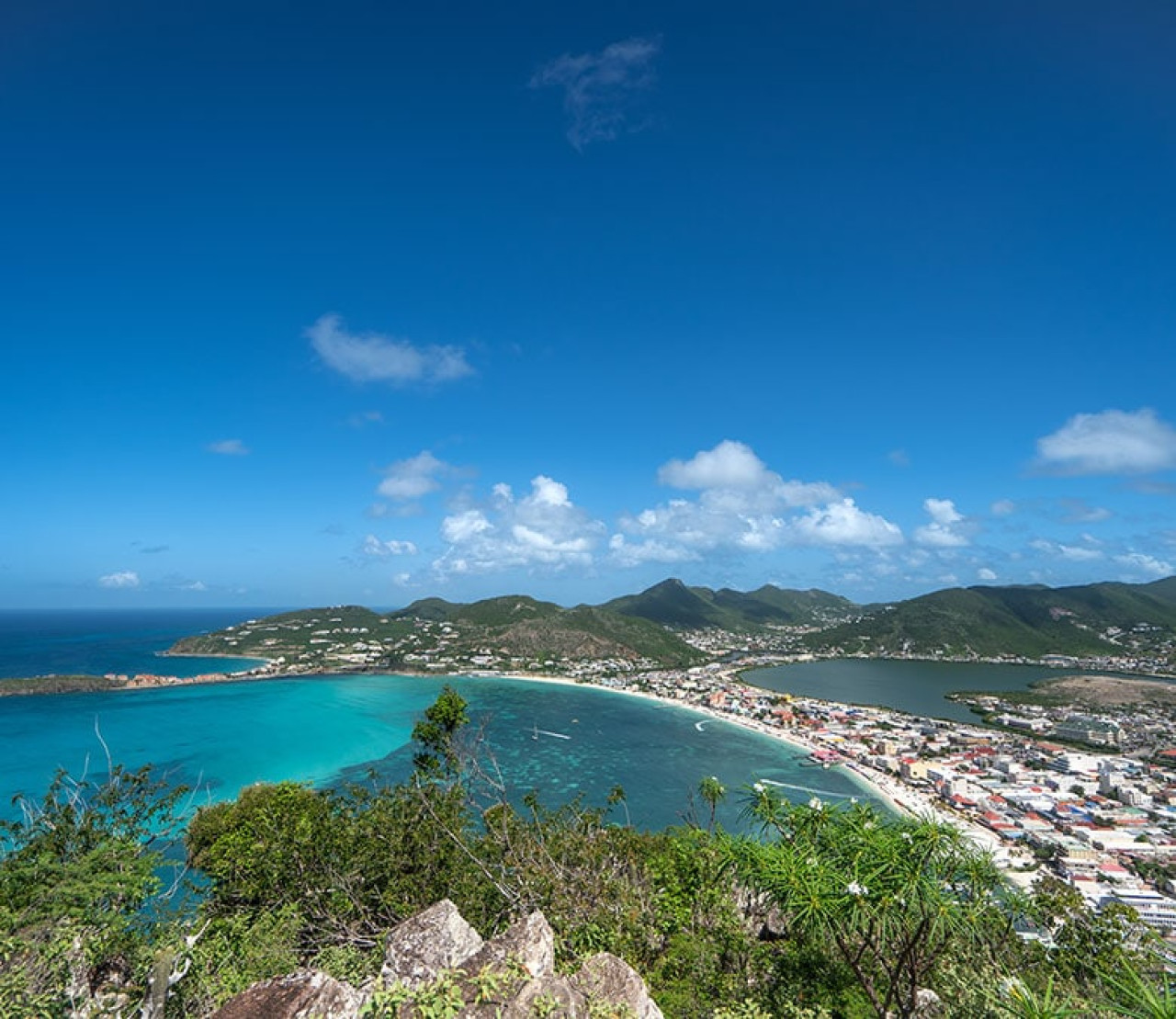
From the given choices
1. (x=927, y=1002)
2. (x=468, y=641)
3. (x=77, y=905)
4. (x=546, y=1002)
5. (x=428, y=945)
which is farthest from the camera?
(x=468, y=641)

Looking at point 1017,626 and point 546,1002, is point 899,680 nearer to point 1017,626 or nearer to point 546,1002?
point 1017,626

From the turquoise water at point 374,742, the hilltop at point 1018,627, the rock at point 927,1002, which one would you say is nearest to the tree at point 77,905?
the rock at point 927,1002

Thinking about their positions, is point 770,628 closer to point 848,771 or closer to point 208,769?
point 848,771

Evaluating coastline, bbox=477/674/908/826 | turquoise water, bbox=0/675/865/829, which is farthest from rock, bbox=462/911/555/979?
turquoise water, bbox=0/675/865/829

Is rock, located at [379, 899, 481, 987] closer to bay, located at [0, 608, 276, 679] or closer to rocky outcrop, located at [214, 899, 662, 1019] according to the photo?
rocky outcrop, located at [214, 899, 662, 1019]

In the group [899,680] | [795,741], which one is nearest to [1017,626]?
[899,680]

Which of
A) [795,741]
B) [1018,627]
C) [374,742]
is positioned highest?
[1018,627]

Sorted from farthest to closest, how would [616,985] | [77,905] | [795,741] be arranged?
1. [795,741]
2. [77,905]
3. [616,985]

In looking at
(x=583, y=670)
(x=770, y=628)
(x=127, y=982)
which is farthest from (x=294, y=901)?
(x=770, y=628)
